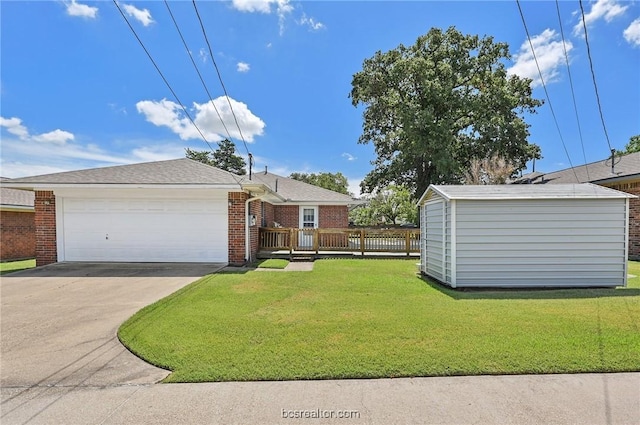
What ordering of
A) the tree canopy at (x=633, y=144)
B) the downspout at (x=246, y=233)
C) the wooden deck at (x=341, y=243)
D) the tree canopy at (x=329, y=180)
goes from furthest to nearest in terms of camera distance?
the tree canopy at (x=329, y=180), the tree canopy at (x=633, y=144), the wooden deck at (x=341, y=243), the downspout at (x=246, y=233)

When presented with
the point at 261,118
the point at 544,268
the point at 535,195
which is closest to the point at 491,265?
the point at 544,268

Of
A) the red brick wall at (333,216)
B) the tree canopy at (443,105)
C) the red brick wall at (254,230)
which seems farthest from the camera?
the tree canopy at (443,105)

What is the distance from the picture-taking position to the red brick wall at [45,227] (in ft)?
34.2

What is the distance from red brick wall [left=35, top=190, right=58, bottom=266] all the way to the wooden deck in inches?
270

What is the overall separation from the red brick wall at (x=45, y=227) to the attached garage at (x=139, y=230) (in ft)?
0.60

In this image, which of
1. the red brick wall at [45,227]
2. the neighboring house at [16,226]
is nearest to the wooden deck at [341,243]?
the red brick wall at [45,227]

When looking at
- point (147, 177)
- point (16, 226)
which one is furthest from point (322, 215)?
point (16, 226)

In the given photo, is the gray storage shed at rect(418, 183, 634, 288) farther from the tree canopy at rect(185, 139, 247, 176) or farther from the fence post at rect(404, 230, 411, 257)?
the tree canopy at rect(185, 139, 247, 176)

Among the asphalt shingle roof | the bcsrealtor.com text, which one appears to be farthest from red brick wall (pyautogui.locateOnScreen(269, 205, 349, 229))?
the bcsrealtor.com text

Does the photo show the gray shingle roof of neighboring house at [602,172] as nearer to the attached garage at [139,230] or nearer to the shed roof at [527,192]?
the shed roof at [527,192]

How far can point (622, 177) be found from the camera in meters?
12.4

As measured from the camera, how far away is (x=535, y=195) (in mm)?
7133

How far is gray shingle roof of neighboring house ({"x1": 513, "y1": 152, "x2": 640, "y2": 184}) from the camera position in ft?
42.3

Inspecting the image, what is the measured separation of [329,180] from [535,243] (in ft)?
137
